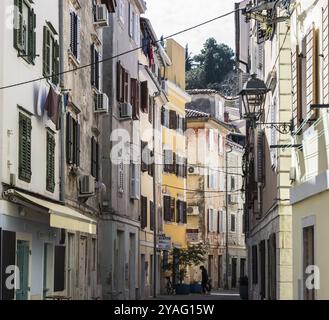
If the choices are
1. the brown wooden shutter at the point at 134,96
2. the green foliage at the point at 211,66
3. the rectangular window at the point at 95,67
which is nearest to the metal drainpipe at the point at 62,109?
the rectangular window at the point at 95,67

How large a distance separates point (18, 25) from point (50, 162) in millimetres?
4775

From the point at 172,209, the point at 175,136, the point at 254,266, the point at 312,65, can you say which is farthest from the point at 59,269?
the point at 175,136

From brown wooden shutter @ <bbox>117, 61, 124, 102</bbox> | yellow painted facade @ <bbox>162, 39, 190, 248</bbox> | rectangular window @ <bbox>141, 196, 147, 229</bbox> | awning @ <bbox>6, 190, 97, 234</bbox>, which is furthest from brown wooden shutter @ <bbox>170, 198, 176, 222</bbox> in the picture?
awning @ <bbox>6, 190, 97, 234</bbox>

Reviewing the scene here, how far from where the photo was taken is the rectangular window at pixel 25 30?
56.6 ft

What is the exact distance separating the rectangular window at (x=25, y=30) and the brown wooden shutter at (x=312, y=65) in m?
6.08

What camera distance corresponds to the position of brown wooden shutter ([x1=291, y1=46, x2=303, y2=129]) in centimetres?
1566

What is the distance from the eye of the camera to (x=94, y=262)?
28594 mm

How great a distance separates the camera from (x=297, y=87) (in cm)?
1587

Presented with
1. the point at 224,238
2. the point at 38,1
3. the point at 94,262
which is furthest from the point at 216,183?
the point at 38,1

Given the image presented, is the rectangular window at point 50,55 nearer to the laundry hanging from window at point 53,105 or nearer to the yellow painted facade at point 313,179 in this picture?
the laundry hanging from window at point 53,105

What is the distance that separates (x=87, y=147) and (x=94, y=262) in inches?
157

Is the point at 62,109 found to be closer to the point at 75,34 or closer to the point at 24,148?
the point at 75,34

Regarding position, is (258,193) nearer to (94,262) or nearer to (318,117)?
A: (94,262)

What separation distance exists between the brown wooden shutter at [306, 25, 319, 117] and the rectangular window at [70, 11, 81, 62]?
36.7 ft
